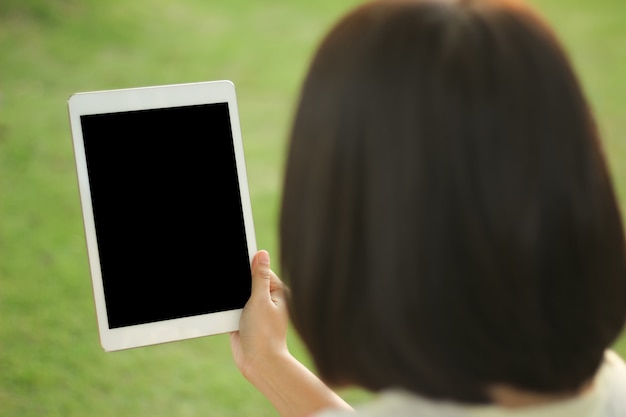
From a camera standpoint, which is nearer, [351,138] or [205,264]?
[351,138]

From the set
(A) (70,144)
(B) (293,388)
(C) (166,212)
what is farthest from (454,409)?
(A) (70,144)

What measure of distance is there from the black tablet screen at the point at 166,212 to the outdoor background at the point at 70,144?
1.0 inches

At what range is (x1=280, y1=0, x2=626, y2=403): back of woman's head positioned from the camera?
1.66ft

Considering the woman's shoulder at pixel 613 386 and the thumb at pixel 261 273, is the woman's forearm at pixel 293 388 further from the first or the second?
the woman's shoulder at pixel 613 386

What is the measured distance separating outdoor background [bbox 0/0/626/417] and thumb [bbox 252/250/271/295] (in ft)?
0.14

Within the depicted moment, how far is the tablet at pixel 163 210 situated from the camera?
2.93 feet

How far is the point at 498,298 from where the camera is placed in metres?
0.53

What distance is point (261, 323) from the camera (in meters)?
0.92

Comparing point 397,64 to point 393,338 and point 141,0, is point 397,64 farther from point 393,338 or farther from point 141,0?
point 141,0

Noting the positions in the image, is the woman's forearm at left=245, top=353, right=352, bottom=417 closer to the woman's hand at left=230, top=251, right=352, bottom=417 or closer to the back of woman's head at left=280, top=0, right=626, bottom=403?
the woman's hand at left=230, top=251, right=352, bottom=417

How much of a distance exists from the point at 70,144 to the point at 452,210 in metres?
2.40

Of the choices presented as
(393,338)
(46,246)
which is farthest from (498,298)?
(46,246)

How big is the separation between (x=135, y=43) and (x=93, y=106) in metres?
2.78

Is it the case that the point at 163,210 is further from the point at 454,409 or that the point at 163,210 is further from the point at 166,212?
the point at 454,409
